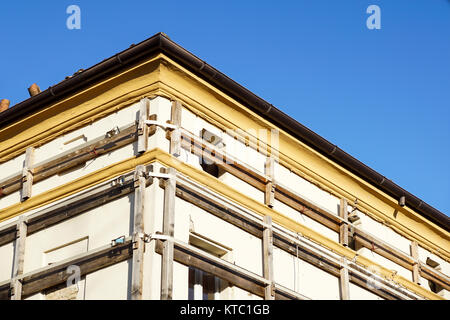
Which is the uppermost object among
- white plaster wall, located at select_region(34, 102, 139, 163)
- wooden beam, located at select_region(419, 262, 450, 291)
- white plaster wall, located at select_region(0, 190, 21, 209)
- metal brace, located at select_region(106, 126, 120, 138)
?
white plaster wall, located at select_region(34, 102, 139, 163)

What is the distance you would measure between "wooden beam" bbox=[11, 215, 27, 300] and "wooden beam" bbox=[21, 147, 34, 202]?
1.84 ft

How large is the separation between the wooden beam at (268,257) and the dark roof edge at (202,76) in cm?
247

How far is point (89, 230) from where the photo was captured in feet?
58.1

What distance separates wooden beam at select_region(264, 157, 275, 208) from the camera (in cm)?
1958

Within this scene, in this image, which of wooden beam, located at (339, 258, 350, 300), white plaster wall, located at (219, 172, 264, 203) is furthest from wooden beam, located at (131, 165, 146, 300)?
wooden beam, located at (339, 258, 350, 300)

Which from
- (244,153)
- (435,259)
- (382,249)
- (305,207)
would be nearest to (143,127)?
(244,153)

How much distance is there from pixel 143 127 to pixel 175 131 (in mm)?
629

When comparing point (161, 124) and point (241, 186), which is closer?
point (161, 124)

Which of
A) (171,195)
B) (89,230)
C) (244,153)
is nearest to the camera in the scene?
(171,195)

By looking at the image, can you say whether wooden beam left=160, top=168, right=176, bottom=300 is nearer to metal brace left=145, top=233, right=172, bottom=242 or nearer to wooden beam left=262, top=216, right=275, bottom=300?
metal brace left=145, top=233, right=172, bottom=242

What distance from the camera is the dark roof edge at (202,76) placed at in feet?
61.1

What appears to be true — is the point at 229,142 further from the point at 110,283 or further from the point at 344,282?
the point at 110,283
